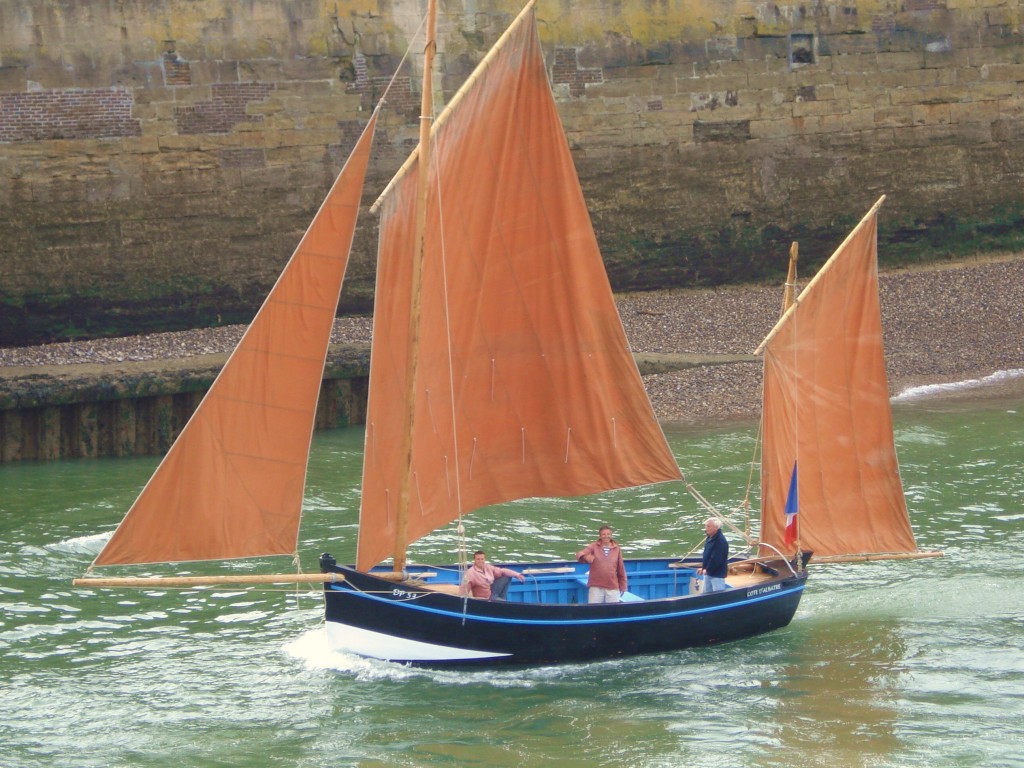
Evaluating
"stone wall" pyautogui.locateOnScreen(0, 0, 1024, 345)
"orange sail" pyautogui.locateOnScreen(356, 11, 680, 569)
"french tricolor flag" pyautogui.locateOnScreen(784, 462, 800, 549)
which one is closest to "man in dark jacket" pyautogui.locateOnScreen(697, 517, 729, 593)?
"orange sail" pyautogui.locateOnScreen(356, 11, 680, 569)

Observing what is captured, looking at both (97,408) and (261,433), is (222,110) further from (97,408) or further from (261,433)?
(261,433)

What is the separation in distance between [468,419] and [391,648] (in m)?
2.54

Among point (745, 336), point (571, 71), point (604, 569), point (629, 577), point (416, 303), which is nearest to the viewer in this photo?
point (416, 303)

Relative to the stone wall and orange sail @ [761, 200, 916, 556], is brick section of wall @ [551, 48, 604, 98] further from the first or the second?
orange sail @ [761, 200, 916, 556]

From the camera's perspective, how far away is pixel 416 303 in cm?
1484

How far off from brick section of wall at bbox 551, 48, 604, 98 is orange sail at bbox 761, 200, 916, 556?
15.3 metres

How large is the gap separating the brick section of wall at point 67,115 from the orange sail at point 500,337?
49.0 ft

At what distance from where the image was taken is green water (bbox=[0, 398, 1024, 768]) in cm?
1325

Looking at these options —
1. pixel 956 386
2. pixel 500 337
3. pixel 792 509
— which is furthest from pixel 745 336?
pixel 500 337

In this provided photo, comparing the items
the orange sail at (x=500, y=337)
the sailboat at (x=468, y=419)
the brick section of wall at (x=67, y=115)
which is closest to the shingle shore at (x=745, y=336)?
the brick section of wall at (x=67, y=115)

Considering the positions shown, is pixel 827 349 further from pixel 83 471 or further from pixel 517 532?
pixel 83 471

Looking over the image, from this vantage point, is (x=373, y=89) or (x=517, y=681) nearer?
(x=517, y=681)

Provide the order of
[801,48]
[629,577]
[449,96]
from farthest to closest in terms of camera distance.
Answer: [801,48] < [449,96] < [629,577]

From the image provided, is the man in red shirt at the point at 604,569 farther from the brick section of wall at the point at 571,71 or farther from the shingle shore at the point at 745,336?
the brick section of wall at the point at 571,71
